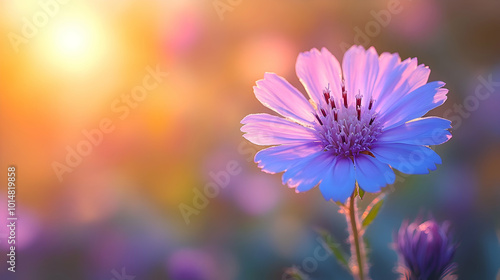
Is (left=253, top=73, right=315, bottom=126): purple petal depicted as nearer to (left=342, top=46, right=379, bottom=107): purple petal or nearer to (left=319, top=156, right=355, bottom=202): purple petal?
(left=342, top=46, right=379, bottom=107): purple petal

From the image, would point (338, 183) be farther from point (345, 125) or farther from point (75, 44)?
point (75, 44)

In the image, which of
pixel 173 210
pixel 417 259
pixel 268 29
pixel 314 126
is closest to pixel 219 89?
pixel 268 29

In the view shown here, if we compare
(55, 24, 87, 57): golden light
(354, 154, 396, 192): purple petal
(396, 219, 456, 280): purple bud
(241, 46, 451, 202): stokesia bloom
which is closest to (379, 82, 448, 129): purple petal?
(241, 46, 451, 202): stokesia bloom

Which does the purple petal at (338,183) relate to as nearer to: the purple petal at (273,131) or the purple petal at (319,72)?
the purple petal at (273,131)

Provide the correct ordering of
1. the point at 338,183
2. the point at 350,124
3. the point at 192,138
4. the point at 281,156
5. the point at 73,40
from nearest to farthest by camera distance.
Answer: the point at 338,183 → the point at 281,156 → the point at 350,124 → the point at 73,40 → the point at 192,138

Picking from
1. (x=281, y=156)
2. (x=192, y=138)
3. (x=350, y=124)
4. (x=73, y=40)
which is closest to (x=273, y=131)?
(x=281, y=156)

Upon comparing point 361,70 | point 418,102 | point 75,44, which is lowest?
point 418,102

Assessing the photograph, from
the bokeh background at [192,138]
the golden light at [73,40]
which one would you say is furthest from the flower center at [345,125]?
the golden light at [73,40]
